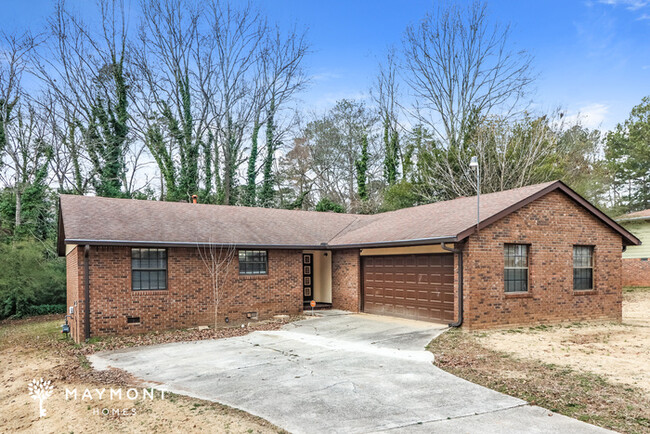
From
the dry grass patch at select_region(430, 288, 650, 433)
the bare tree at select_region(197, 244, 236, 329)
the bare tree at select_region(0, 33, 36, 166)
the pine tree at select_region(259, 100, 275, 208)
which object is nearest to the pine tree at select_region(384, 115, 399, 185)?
the pine tree at select_region(259, 100, 275, 208)

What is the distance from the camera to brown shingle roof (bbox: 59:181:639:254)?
12.8 meters

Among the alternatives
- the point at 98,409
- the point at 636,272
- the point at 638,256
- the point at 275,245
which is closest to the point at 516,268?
the point at 275,245

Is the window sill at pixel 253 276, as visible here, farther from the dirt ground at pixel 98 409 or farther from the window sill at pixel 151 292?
the dirt ground at pixel 98 409

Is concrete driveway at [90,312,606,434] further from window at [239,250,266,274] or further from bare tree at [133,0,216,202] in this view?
bare tree at [133,0,216,202]

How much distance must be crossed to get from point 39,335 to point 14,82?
17.7 m

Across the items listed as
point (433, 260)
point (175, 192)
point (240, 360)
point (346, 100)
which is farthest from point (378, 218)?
point (346, 100)

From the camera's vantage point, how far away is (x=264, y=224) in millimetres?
17359

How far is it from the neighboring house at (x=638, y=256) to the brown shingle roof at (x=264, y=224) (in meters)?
10.8

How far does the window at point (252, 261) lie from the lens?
599 inches

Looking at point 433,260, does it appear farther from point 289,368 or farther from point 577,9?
point 577,9

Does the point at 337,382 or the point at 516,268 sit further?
the point at 516,268

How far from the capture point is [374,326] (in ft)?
43.5

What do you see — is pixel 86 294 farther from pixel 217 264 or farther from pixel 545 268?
pixel 545 268

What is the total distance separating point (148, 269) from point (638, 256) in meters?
23.3
